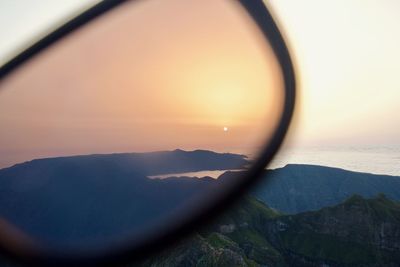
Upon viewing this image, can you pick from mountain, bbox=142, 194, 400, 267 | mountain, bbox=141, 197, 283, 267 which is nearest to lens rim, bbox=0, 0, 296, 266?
mountain, bbox=141, 197, 283, 267

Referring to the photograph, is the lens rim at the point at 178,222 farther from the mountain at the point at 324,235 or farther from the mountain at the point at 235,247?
the mountain at the point at 324,235

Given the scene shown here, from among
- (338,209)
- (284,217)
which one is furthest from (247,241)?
A: (338,209)

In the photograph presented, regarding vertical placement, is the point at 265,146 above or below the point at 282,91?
below

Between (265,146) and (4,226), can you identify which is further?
(4,226)

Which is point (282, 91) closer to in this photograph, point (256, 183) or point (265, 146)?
point (265, 146)

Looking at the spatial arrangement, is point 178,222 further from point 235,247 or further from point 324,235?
point 324,235

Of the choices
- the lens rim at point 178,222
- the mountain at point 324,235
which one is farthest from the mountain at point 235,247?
the lens rim at point 178,222

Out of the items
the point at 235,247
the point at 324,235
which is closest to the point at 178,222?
the point at 235,247
